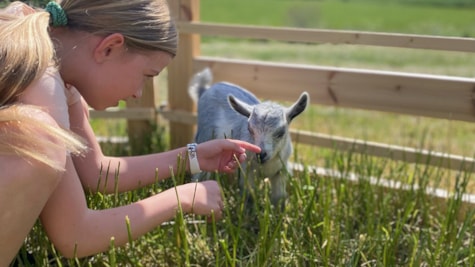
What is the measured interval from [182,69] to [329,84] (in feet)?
2.89

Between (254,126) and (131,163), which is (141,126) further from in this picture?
(131,163)

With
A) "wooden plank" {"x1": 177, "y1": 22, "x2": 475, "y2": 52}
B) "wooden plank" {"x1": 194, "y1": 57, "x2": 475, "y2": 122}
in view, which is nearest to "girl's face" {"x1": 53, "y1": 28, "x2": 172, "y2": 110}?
"wooden plank" {"x1": 177, "y1": 22, "x2": 475, "y2": 52}

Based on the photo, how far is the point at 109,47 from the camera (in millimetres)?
1935

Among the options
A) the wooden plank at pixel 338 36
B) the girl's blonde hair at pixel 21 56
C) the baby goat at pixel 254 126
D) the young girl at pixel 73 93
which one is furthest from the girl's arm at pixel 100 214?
the wooden plank at pixel 338 36

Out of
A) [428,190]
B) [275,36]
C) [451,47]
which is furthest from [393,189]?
[275,36]

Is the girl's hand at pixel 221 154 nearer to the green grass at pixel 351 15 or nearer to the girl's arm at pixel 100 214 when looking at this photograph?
the girl's arm at pixel 100 214

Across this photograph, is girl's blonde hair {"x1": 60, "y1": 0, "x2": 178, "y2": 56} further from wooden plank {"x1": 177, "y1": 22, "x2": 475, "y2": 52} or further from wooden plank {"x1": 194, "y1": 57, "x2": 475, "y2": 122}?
wooden plank {"x1": 194, "y1": 57, "x2": 475, "y2": 122}

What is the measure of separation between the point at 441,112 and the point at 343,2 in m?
18.0

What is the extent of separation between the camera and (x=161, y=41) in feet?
6.49

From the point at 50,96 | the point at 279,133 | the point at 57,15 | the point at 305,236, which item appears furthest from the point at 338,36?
the point at 50,96

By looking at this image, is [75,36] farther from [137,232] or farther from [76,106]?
[137,232]

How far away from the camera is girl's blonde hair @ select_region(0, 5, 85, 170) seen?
1.74 m

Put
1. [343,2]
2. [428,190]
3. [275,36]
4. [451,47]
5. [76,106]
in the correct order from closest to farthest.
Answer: [76,106]
[451,47]
[428,190]
[275,36]
[343,2]

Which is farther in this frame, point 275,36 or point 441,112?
point 275,36
